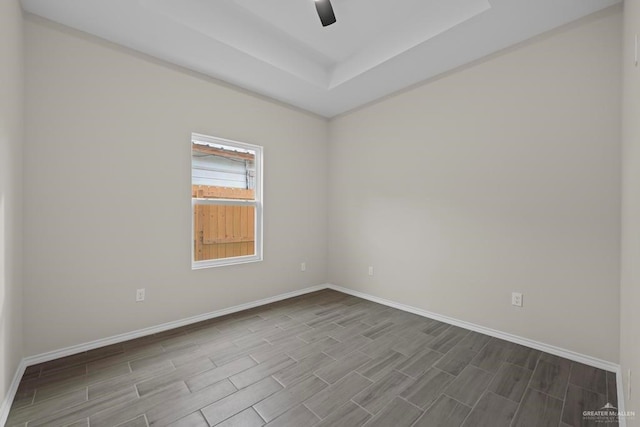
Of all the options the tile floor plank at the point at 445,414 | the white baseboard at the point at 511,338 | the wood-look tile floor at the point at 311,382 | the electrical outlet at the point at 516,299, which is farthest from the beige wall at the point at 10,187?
the electrical outlet at the point at 516,299

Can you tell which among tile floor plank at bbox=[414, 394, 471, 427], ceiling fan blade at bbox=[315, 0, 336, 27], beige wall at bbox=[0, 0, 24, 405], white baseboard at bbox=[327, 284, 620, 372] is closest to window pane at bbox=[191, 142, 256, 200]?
beige wall at bbox=[0, 0, 24, 405]

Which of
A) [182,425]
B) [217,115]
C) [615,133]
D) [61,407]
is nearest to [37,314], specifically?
[61,407]

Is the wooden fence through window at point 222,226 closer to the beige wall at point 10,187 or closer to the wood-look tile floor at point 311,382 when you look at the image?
the wood-look tile floor at point 311,382

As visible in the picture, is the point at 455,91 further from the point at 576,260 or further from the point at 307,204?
the point at 307,204

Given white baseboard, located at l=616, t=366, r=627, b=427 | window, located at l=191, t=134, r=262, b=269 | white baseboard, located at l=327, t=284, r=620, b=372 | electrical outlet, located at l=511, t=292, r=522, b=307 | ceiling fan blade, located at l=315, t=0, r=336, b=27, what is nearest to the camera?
white baseboard, located at l=616, t=366, r=627, b=427

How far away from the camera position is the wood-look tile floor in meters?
1.58

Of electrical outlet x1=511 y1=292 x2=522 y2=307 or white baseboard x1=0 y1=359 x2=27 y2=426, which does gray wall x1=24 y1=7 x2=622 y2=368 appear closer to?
electrical outlet x1=511 y1=292 x2=522 y2=307

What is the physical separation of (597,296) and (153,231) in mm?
3824

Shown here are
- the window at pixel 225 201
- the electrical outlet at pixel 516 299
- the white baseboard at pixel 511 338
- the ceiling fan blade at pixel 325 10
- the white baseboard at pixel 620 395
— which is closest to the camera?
the white baseboard at pixel 620 395

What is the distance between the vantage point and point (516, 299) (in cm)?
246

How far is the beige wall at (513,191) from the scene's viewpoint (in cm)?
208

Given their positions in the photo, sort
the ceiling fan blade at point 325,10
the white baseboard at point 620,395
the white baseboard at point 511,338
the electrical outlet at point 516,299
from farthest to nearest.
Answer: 1. the electrical outlet at point 516,299
2. the white baseboard at point 511,338
3. the ceiling fan blade at point 325,10
4. the white baseboard at point 620,395

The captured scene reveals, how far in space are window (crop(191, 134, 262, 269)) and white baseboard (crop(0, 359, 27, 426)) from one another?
1369 millimetres

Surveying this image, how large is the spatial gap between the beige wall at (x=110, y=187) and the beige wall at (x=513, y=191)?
1931mm
